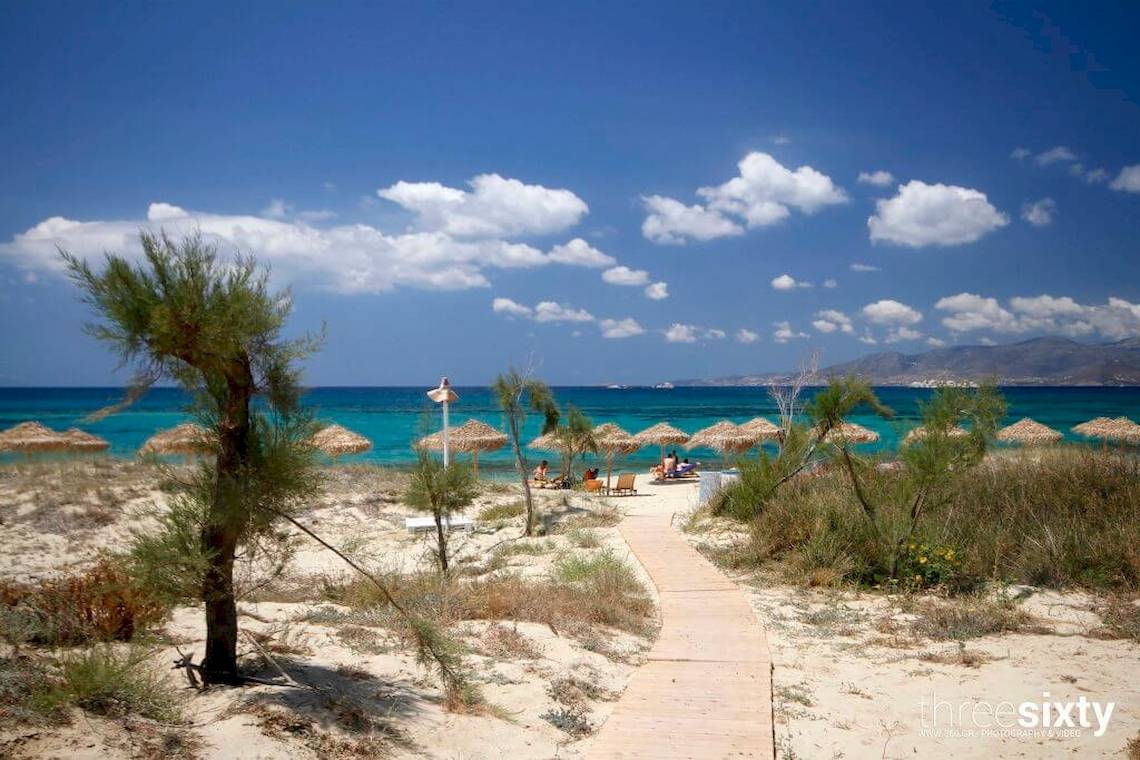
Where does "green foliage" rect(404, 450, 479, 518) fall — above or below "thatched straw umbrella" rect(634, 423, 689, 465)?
above

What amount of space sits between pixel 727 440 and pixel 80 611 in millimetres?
22426

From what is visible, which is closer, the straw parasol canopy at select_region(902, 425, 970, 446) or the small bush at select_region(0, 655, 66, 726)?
the small bush at select_region(0, 655, 66, 726)

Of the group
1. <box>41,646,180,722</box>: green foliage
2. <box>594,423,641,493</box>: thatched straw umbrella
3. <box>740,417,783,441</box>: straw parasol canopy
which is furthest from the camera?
<box>740,417,783,441</box>: straw parasol canopy

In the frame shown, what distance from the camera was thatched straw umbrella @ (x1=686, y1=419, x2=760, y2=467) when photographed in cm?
2528

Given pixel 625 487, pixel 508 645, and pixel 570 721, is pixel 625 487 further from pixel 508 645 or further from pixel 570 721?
pixel 570 721

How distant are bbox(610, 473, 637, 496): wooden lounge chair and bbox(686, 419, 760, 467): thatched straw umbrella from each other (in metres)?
5.36

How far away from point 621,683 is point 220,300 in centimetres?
404

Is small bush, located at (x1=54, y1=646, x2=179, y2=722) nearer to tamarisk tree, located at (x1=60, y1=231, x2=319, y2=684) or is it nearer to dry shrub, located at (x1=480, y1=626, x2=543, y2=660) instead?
tamarisk tree, located at (x1=60, y1=231, x2=319, y2=684)

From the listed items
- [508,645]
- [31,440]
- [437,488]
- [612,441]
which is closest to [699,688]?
[508,645]

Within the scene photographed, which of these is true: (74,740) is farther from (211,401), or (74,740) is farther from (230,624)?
(211,401)

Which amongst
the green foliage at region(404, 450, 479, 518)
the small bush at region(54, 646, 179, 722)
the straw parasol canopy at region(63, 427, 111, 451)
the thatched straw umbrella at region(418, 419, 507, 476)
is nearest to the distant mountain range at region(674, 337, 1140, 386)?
the thatched straw umbrella at region(418, 419, 507, 476)

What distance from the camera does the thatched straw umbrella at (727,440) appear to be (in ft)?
82.9

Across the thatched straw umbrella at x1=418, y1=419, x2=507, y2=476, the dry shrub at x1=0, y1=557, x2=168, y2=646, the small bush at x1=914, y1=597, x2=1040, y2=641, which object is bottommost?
the small bush at x1=914, y1=597, x2=1040, y2=641

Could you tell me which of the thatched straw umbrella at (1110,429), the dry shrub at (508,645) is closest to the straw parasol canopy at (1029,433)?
the thatched straw umbrella at (1110,429)
